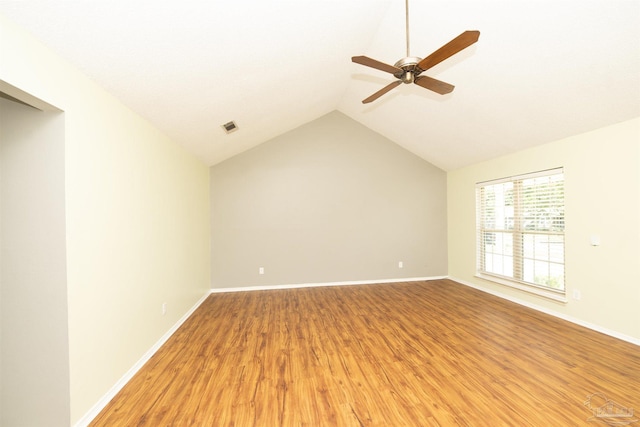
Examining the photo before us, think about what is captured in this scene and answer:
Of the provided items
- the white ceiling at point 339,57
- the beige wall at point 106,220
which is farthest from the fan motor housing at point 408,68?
the beige wall at point 106,220

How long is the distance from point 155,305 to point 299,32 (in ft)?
9.53

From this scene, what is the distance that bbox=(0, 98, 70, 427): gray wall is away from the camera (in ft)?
4.87

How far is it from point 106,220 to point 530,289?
493 cm

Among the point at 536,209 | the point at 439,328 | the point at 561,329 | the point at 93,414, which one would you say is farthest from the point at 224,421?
the point at 536,209

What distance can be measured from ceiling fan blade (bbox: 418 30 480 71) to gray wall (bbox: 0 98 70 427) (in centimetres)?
228

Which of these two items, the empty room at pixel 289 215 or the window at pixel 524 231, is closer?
the empty room at pixel 289 215

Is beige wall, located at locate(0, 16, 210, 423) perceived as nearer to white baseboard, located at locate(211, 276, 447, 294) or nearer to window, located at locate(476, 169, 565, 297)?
white baseboard, located at locate(211, 276, 447, 294)

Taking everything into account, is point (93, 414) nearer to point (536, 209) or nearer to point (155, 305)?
point (155, 305)

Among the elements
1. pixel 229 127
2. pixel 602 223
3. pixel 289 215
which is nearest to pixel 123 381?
pixel 229 127

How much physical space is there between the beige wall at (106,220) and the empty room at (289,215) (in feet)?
0.06

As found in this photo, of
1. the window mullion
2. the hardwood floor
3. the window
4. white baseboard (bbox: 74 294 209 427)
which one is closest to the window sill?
the window

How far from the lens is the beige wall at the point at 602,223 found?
2.58m

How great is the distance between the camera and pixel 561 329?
9.56 feet
